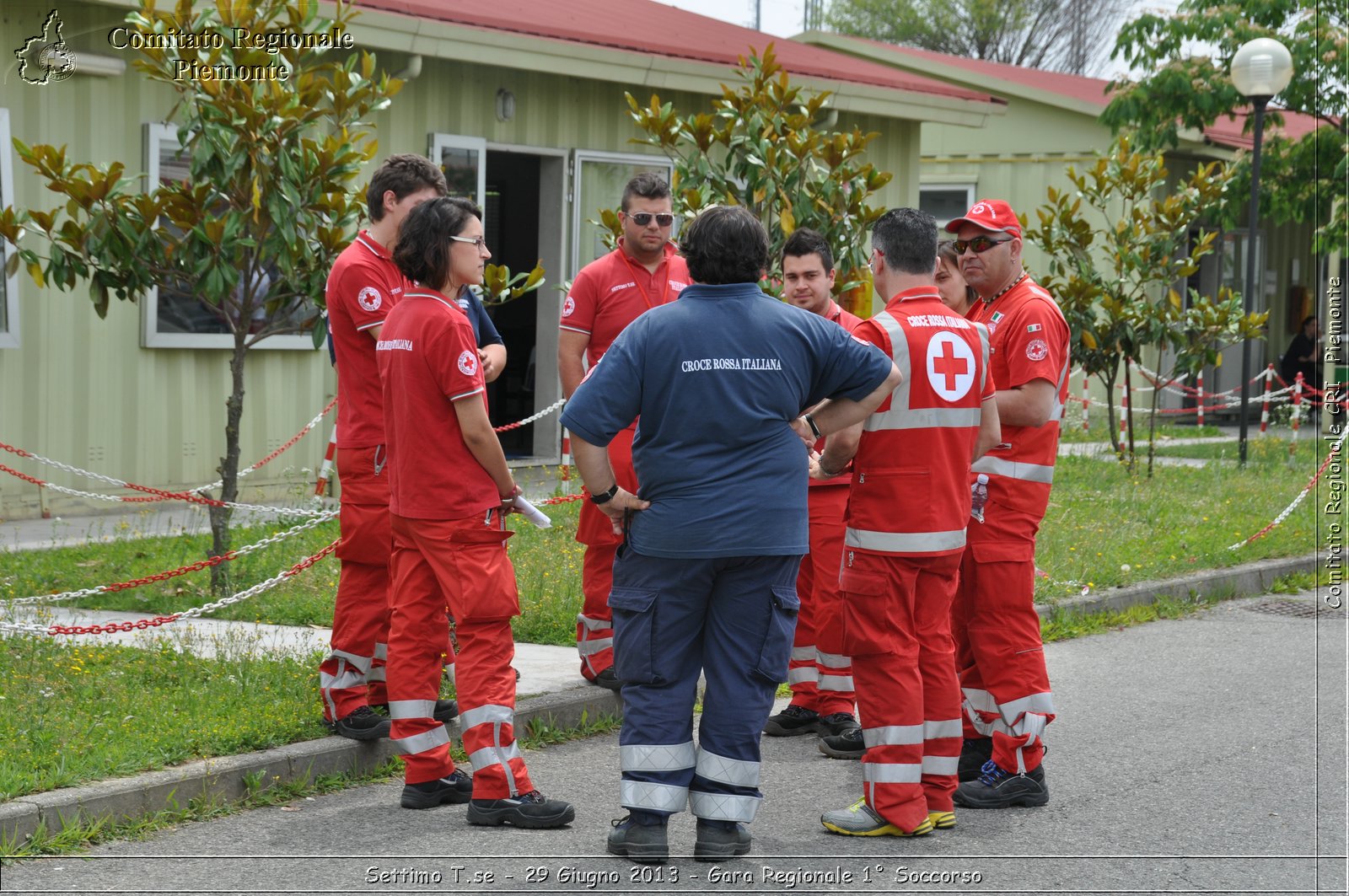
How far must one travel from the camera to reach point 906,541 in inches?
204

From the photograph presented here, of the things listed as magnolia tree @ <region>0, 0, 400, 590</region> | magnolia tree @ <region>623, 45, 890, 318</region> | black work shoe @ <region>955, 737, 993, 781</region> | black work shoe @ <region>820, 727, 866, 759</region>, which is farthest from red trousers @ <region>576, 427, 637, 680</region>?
magnolia tree @ <region>623, 45, 890, 318</region>

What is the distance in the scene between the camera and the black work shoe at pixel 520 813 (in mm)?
5137

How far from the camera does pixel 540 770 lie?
19.5ft

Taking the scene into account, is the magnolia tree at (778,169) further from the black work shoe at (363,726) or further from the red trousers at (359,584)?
the black work shoe at (363,726)

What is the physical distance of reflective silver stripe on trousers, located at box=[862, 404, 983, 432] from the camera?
5.21 metres

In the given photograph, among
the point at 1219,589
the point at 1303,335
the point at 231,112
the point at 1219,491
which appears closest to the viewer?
the point at 231,112

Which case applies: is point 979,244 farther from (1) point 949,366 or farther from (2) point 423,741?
(2) point 423,741

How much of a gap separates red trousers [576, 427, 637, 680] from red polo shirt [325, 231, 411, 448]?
119 cm

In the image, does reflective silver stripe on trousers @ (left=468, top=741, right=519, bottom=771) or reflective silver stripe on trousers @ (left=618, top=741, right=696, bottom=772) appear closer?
reflective silver stripe on trousers @ (left=618, top=741, right=696, bottom=772)

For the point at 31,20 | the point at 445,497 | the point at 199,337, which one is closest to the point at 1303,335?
the point at 199,337

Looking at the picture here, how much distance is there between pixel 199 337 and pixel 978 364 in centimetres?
753

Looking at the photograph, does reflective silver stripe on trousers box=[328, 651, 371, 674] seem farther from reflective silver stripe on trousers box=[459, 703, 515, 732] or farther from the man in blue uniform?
the man in blue uniform

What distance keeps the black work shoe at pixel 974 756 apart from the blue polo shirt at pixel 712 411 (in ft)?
5.00

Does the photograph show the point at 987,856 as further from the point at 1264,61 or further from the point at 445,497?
the point at 1264,61
